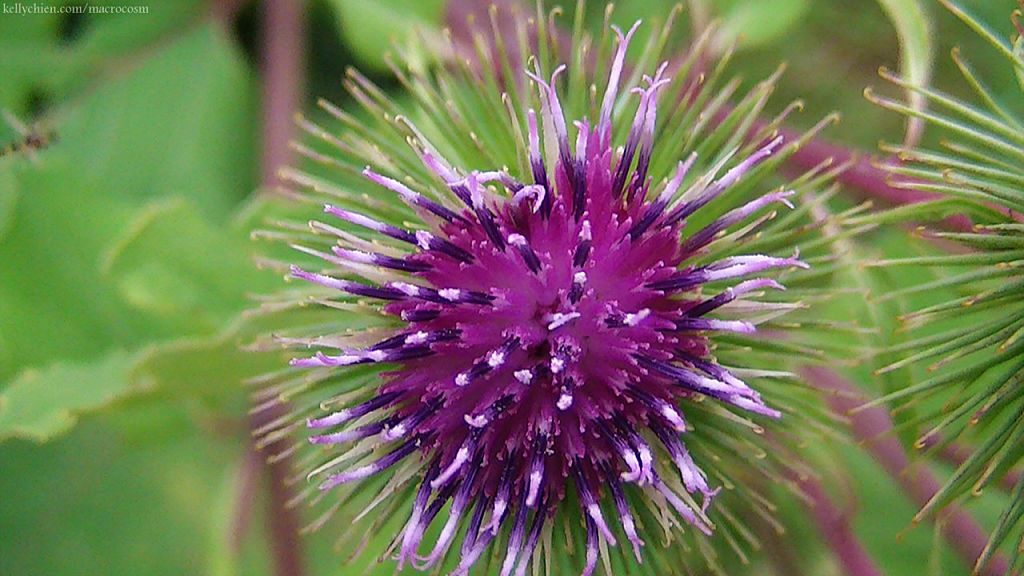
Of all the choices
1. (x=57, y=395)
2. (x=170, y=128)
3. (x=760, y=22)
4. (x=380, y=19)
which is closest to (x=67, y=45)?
(x=170, y=128)

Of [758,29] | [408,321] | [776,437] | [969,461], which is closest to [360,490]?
[408,321]

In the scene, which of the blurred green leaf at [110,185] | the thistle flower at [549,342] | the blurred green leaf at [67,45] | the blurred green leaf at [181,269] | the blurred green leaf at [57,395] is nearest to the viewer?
the thistle flower at [549,342]

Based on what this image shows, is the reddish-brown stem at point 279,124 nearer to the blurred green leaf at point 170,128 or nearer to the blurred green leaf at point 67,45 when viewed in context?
the blurred green leaf at point 170,128

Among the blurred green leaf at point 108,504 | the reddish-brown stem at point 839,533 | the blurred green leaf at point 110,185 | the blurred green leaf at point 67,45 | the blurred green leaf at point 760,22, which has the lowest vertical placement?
the reddish-brown stem at point 839,533

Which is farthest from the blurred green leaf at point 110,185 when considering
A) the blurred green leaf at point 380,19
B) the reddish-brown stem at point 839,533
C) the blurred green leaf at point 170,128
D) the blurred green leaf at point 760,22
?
the reddish-brown stem at point 839,533

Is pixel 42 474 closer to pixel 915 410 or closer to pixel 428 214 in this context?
pixel 428 214

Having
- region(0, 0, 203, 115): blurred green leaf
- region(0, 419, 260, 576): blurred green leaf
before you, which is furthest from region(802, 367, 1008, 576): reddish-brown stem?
region(0, 0, 203, 115): blurred green leaf

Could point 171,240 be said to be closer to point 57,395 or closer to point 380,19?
point 57,395
